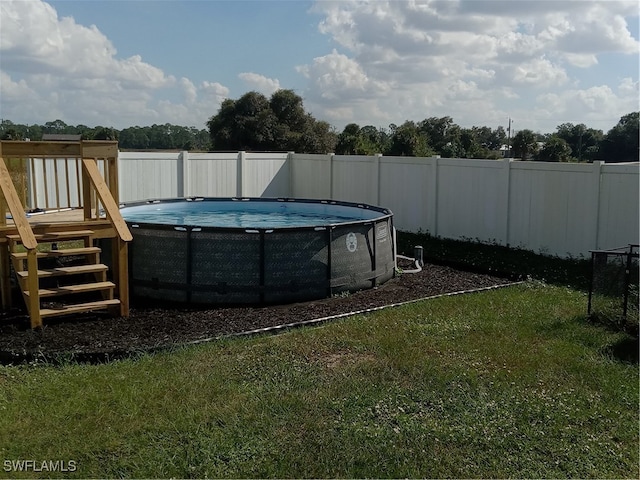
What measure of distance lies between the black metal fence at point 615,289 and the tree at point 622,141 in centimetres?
3852

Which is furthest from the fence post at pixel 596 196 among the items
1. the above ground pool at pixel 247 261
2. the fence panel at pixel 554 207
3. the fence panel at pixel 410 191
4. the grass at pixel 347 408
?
the grass at pixel 347 408

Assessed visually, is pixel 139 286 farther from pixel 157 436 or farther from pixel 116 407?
pixel 157 436

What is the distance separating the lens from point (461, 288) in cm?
882

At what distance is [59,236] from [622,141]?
45081 mm

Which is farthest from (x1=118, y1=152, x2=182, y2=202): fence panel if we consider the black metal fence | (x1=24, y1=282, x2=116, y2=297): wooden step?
the black metal fence

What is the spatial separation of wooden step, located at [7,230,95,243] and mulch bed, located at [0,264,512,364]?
3.01 feet

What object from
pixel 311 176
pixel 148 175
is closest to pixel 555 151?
pixel 311 176

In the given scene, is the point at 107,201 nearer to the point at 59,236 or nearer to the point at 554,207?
the point at 59,236

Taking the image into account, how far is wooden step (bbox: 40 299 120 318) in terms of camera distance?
6.63 meters

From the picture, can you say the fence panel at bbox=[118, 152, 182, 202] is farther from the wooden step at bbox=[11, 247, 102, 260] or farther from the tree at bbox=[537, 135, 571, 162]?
the tree at bbox=[537, 135, 571, 162]

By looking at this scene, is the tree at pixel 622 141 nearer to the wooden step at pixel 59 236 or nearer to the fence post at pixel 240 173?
the fence post at pixel 240 173

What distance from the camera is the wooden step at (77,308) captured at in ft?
21.7

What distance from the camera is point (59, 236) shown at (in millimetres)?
7320

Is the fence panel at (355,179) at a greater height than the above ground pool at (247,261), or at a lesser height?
greater
